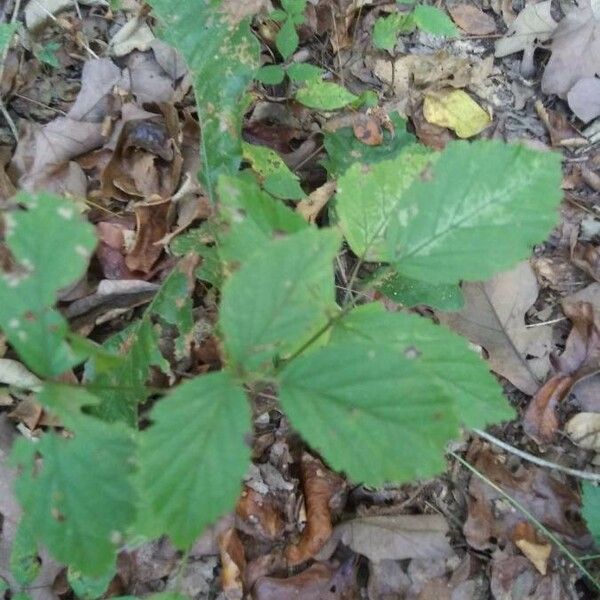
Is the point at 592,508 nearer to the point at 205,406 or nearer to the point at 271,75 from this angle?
the point at 205,406

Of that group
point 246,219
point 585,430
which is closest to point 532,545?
point 585,430

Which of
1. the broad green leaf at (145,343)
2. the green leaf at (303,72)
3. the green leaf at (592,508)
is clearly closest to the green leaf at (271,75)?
the green leaf at (303,72)

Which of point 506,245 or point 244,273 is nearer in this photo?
point 244,273

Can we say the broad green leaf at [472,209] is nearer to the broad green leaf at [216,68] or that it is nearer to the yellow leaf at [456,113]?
the broad green leaf at [216,68]

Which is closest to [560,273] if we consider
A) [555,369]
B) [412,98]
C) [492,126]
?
[555,369]

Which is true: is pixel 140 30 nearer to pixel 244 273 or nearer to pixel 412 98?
pixel 412 98

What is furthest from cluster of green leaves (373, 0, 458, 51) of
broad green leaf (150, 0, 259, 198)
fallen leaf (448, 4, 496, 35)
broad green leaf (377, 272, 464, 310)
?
broad green leaf (377, 272, 464, 310)
